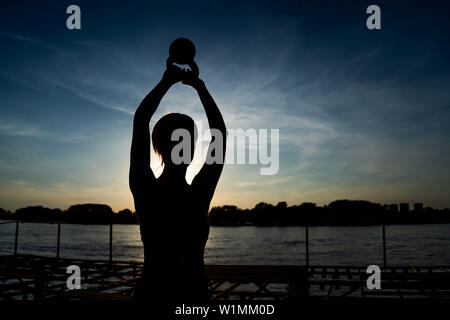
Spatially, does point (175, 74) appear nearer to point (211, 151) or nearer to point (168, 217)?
point (211, 151)

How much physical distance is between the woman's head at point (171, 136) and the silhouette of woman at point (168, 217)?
0.05 meters

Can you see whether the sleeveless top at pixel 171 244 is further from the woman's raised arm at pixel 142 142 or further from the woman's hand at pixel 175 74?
the woman's hand at pixel 175 74

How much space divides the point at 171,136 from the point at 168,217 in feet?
1.33

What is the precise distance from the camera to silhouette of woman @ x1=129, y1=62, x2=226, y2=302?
1.33 metres

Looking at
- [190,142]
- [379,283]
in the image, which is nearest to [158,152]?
[190,142]

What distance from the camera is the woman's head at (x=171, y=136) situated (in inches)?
61.4

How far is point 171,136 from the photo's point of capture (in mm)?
1567

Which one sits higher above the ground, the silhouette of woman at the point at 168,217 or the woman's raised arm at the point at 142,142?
the woman's raised arm at the point at 142,142

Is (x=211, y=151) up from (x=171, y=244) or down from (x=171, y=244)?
up

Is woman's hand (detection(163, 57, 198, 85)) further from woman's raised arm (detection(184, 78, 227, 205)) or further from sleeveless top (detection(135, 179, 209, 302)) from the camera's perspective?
sleeveless top (detection(135, 179, 209, 302))

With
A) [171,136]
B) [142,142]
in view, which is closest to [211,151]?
[171,136]

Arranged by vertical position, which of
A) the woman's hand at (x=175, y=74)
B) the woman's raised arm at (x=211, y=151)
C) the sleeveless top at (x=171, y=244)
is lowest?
the sleeveless top at (x=171, y=244)

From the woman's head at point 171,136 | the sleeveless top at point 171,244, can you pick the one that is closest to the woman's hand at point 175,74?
the woman's head at point 171,136

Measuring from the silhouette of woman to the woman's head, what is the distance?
0.05 metres
